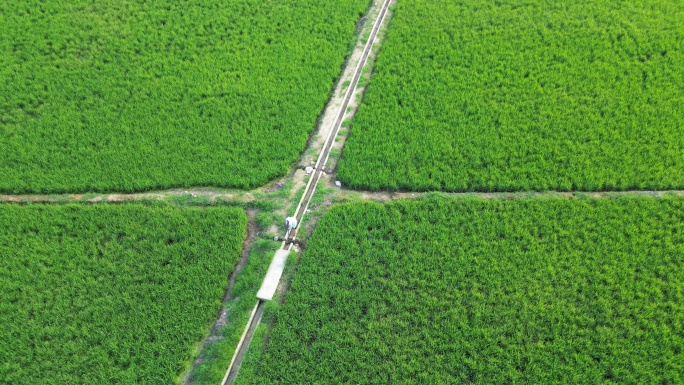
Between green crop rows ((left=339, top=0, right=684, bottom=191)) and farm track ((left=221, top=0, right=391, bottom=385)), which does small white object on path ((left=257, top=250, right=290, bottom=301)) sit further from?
green crop rows ((left=339, top=0, right=684, bottom=191))

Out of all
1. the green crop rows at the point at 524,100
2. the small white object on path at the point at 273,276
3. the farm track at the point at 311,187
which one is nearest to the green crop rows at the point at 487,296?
the small white object on path at the point at 273,276

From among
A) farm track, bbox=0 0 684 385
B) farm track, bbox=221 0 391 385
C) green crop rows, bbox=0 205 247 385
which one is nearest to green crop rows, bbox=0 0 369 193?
farm track, bbox=0 0 684 385

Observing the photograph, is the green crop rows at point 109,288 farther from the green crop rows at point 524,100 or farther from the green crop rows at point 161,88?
the green crop rows at point 524,100

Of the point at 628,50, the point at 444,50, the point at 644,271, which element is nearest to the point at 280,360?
the point at 644,271

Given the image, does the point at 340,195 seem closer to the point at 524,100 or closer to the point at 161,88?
the point at 524,100

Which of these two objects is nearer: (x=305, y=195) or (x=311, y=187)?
Result: (x=305, y=195)

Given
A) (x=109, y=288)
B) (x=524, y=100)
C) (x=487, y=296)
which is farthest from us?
(x=524, y=100)

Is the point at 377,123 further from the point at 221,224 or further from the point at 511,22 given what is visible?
the point at 511,22

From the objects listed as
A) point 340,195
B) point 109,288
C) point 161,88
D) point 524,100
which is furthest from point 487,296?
point 161,88
